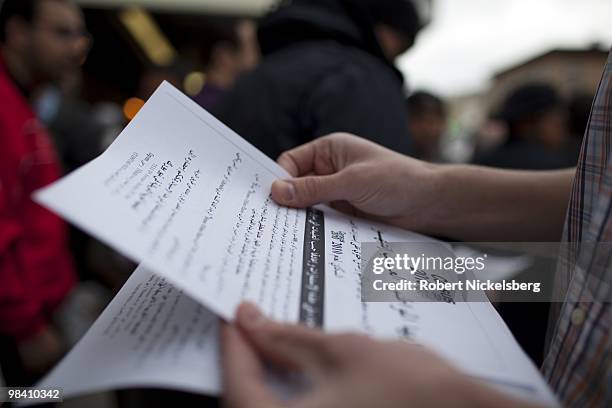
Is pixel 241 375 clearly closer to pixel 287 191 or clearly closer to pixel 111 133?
pixel 287 191

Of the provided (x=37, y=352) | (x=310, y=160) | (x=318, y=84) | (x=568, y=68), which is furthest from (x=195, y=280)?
(x=568, y=68)

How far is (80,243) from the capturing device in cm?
197

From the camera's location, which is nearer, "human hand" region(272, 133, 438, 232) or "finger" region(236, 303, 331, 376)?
"finger" region(236, 303, 331, 376)

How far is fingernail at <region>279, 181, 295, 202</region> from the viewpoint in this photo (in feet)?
1.89

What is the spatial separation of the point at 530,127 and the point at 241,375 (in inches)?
80.0

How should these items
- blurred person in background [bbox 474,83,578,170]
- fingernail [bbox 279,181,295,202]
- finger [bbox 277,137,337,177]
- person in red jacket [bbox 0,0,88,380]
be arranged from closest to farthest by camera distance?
fingernail [bbox 279,181,295,202] → finger [bbox 277,137,337,177] → person in red jacket [bbox 0,0,88,380] → blurred person in background [bbox 474,83,578,170]

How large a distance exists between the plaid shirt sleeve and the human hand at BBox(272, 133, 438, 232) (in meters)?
0.20

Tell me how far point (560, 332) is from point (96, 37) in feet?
22.3

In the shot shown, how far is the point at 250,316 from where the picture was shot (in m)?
0.33

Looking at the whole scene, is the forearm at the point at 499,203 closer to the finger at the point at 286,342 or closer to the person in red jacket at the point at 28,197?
the finger at the point at 286,342

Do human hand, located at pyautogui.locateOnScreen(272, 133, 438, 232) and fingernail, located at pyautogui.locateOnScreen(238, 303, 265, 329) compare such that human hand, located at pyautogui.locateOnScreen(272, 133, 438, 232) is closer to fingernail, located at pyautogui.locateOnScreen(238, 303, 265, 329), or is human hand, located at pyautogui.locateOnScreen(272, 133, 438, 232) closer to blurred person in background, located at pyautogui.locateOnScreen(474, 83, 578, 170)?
fingernail, located at pyautogui.locateOnScreen(238, 303, 265, 329)

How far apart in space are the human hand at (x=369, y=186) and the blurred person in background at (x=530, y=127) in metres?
1.40

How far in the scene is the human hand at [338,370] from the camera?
263 mm

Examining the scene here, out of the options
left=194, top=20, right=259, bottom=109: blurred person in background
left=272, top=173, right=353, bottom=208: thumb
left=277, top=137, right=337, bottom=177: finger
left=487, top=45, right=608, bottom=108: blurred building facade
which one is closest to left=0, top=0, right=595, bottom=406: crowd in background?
left=277, top=137, right=337, bottom=177: finger
